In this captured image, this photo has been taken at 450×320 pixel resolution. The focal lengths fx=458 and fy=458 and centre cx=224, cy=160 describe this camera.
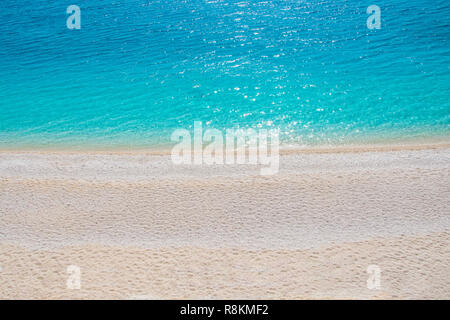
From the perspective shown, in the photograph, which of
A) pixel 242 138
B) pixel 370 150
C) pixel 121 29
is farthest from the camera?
pixel 121 29

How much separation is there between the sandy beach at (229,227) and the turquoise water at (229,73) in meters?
3.16

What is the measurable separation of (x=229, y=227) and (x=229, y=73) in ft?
38.9

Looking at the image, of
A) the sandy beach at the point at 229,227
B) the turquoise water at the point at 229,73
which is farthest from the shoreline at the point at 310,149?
the sandy beach at the point at 229,227

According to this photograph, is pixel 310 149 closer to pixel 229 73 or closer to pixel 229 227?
pixel 229 227

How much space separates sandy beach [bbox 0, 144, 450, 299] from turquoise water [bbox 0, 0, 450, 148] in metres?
3.16

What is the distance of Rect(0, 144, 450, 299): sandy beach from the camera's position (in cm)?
752

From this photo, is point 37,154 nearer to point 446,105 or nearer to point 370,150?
point 370,150

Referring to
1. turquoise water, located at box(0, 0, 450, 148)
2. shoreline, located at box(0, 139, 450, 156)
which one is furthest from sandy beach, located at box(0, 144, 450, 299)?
turquoise water, located at box(0, 0, 450, 148)

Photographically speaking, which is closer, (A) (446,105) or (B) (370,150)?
(B) (370,150)

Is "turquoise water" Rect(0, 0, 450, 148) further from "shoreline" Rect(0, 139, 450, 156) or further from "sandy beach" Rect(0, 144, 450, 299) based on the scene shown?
"sandy beach" Rect(0, 144, 450, 299)

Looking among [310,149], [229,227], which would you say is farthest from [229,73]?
[229,227]
